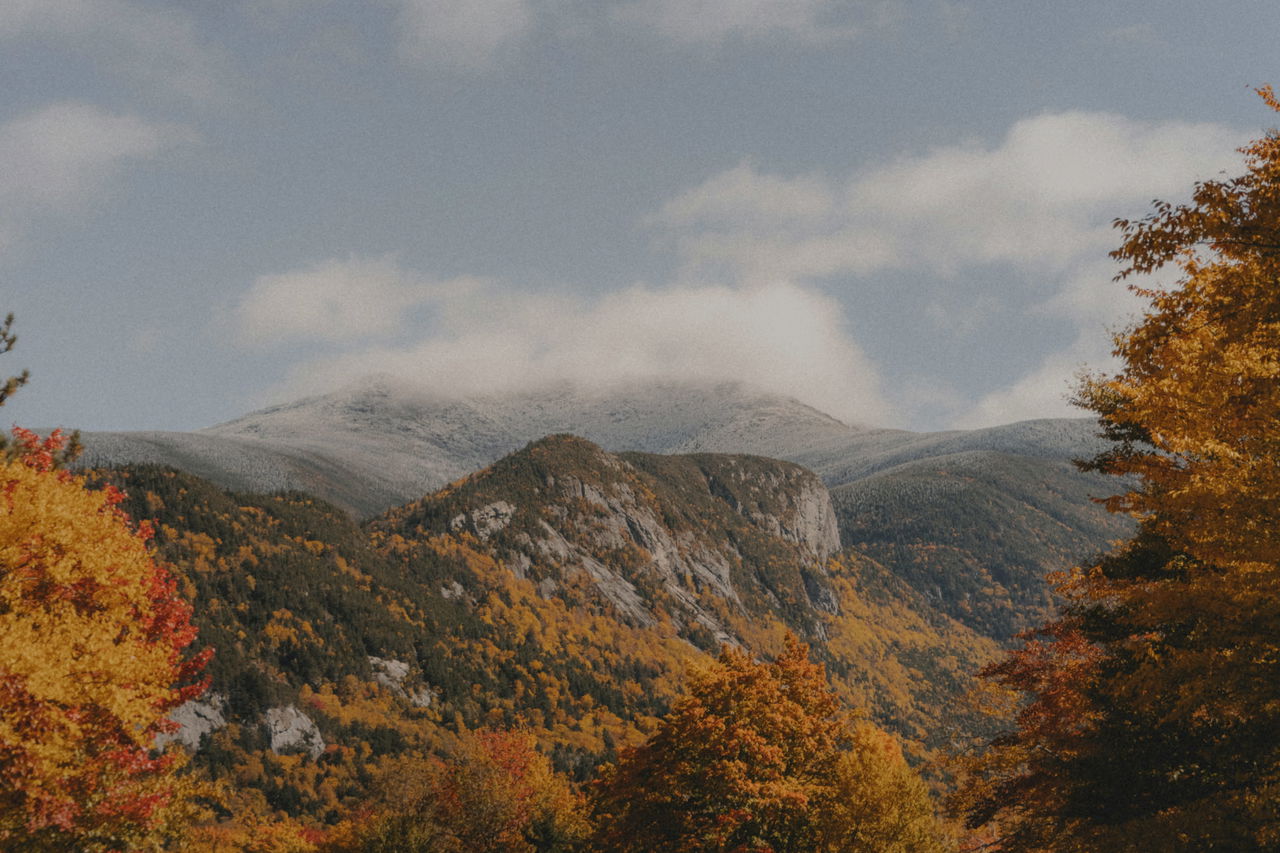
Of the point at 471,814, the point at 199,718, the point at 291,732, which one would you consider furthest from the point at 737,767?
the point at 291,732

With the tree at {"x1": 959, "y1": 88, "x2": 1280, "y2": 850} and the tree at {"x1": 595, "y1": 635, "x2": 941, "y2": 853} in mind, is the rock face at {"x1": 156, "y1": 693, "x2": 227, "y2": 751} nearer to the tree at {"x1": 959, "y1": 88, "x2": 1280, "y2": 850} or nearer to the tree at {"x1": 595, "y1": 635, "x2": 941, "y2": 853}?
the tree at {"x1": 595, "y1": 635, "x2": 941, "y2": 853}

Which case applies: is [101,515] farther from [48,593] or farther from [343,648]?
[343,648]

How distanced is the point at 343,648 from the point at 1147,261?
18631 cm

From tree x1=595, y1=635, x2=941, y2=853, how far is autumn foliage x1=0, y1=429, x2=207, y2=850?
1371 cm

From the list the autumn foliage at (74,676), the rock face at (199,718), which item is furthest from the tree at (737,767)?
the rock face at (199,718)

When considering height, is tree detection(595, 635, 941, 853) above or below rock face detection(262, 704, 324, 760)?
above

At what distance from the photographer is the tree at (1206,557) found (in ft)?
38.7

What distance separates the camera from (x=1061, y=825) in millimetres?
20797

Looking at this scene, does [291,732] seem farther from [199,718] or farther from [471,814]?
[471,814]

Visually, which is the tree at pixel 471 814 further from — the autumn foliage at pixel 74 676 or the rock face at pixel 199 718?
the rock face at pixel 199 718

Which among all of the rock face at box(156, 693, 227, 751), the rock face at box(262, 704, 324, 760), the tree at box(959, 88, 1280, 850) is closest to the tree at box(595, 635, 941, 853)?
the tree at box(959, 88, 1280, 850)

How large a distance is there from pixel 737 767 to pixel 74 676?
1770 cm

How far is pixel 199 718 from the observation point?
135000mm

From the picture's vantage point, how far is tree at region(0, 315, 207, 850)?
17625mm
